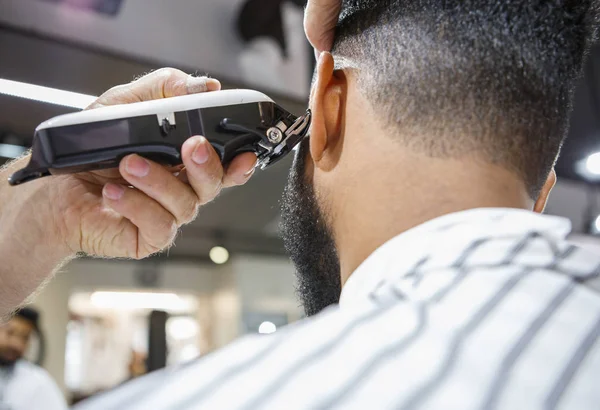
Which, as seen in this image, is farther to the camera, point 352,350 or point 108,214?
point 108,214

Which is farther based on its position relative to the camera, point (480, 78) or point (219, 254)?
point (219, 254)

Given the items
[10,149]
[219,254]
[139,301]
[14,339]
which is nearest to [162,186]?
[10,149]

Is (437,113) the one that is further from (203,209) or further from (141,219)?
(203,209)

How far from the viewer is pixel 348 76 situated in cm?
82

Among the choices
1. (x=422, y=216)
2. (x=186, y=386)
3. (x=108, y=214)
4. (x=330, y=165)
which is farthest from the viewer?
(x=108, y=214)

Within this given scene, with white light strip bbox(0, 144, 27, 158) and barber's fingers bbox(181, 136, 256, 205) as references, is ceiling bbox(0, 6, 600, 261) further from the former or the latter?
barber's fingers bbox(181, 136, 256, 205)

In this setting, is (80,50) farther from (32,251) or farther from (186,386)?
(186,386)

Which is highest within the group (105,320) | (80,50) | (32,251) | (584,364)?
(584,364)

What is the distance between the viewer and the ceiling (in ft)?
6.87

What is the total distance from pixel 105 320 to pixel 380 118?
19.8 ft

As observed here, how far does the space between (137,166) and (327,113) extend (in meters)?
0.27

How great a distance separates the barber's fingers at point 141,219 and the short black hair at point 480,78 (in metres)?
0.40

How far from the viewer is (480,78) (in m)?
0.73

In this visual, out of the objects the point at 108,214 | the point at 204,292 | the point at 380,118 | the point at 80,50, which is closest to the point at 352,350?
the point at 380,118
